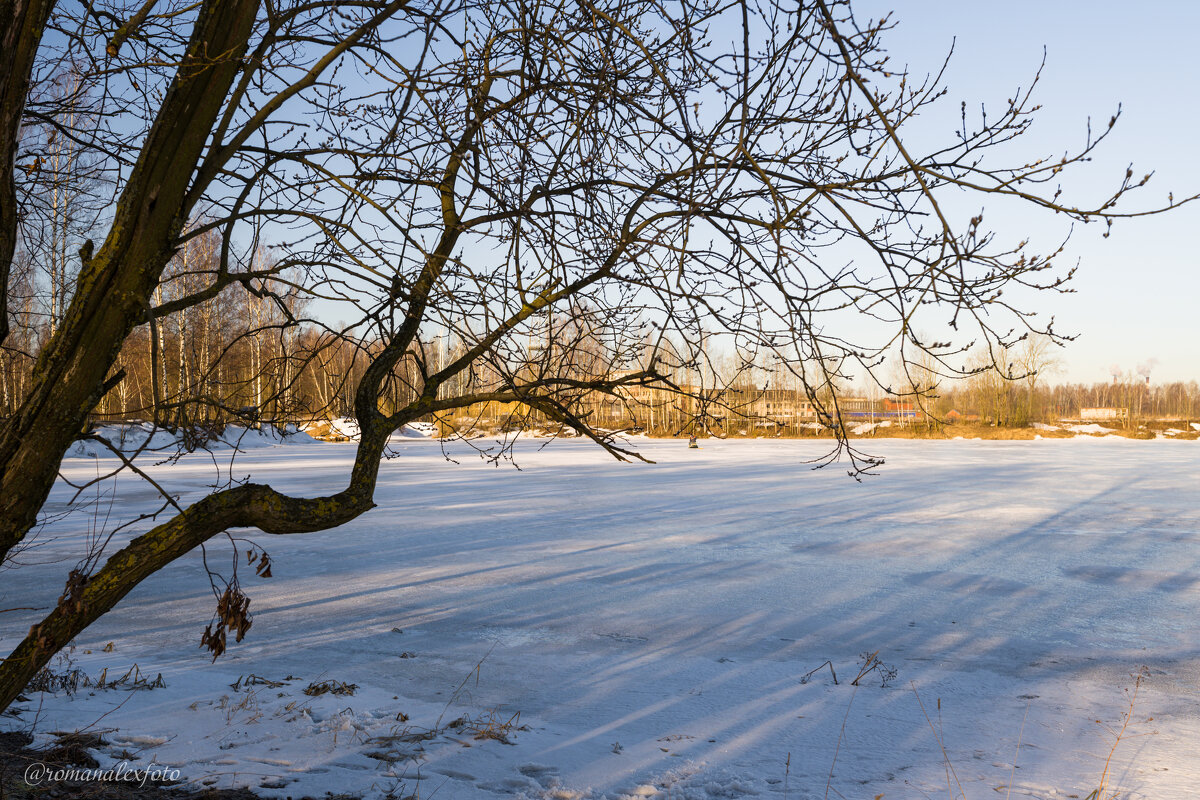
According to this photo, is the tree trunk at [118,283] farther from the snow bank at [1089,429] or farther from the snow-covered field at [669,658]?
the snow bank at [1089,429]

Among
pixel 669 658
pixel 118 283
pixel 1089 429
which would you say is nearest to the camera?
pixel 118 283

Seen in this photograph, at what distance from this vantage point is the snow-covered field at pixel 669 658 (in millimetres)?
4016

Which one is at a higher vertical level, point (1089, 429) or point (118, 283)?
point (118, 283)

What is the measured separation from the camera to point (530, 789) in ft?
12.4

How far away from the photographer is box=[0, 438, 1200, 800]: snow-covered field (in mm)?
4016

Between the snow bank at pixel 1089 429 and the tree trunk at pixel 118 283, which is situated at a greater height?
the tree trunk at pixel 118 283

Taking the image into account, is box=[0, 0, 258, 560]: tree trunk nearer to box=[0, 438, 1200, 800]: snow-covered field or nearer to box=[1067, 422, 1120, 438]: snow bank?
box=[0, 438, 1200, 800]: snow-covered field

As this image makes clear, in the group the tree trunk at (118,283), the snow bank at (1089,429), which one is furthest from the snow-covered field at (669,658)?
the snow bank at (1089,429)

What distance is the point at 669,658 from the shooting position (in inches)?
229

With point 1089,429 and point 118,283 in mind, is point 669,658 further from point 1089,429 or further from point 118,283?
point 1089,429

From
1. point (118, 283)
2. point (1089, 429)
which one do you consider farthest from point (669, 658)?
point (1089, 429)

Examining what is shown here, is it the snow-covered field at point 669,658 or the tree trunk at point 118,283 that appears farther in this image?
the snow-covered field at point 669,658

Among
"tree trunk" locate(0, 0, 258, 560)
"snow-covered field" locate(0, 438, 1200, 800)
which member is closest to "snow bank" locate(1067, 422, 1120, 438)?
"snow-covered field" locate(0, 438, 1200, 800)

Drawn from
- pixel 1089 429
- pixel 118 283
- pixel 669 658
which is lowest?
pixel 669 658
